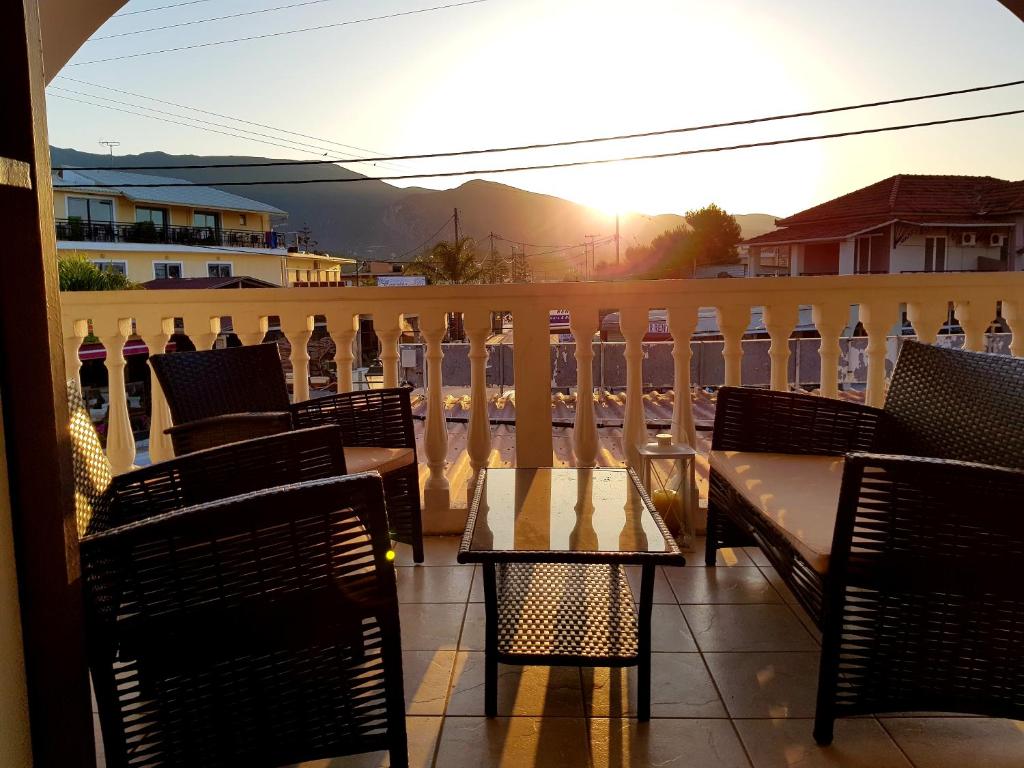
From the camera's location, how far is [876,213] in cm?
2880

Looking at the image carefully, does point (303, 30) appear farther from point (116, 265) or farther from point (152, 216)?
point (152, 216)

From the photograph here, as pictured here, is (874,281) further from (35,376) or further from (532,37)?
(532,37)

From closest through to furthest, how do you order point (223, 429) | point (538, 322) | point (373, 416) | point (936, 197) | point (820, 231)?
point (223, 429) < point (373, 416) < point (538, 322) < point (936, 197) < point (820, 231)

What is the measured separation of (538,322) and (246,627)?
1.90 meters

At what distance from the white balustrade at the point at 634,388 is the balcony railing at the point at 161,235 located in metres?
37.3

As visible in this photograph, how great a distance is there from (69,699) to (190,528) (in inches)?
11.4

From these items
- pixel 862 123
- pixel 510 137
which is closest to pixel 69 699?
pixel 862 123

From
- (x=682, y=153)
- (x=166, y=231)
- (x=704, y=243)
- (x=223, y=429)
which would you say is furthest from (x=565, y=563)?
(x=704, y=243)

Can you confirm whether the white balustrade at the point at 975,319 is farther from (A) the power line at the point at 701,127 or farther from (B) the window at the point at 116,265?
(B) the window at the point at 116,265

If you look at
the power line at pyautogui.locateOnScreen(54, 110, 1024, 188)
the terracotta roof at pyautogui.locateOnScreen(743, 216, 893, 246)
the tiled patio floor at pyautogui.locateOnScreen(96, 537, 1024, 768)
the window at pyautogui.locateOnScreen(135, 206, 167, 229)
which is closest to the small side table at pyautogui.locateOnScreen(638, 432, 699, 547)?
the tiled patio floor at pyautogui.locateOnScreen(96, 537, 1024, 768)

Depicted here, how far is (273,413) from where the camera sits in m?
2.35

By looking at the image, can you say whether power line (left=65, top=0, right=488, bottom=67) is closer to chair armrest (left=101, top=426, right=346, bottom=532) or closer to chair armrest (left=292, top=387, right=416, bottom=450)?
chair armrest (left=292, top=387, right=416, bottom=450)

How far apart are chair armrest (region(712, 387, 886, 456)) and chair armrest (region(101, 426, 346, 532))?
1.30 meters

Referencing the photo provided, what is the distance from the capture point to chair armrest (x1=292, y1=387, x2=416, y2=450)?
104 inches
